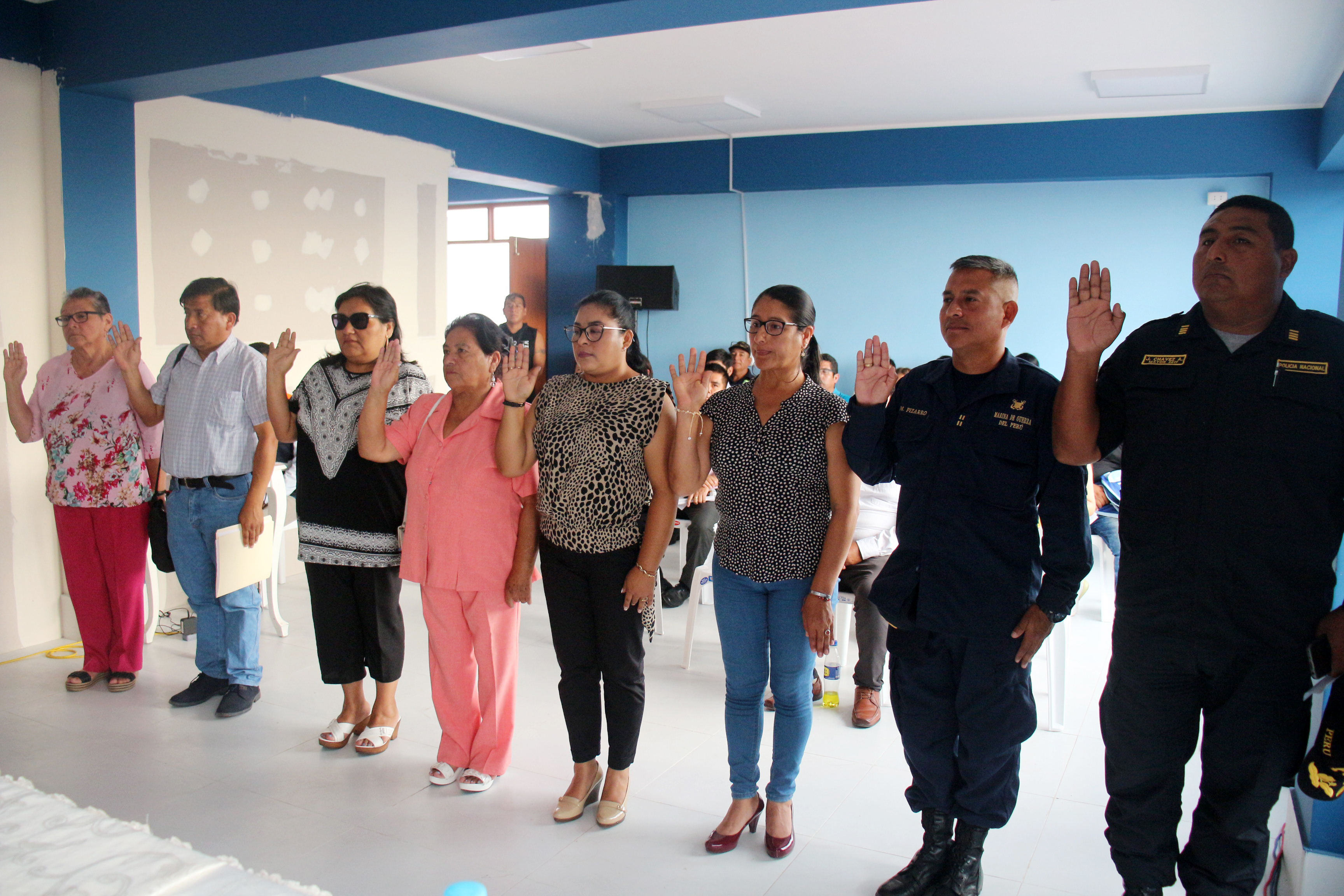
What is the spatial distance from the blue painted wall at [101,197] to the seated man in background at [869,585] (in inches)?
140

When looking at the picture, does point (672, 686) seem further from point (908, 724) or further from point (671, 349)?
point (671, 349)

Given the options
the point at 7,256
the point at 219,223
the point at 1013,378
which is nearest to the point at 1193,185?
the point at 1013,378

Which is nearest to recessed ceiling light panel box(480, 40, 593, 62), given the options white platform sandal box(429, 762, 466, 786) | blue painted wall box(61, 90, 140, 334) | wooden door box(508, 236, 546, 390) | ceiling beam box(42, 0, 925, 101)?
ceiling beam box(42, 0, 925, 101)

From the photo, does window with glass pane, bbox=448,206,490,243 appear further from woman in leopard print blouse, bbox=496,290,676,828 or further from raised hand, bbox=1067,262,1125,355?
raised hand, bbox=1067,262,1125,355

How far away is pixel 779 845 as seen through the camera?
2584mm

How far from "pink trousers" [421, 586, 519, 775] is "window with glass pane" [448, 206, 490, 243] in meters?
8.28

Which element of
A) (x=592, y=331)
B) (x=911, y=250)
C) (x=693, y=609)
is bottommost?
(x=693, y=609)

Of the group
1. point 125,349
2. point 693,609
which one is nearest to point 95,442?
point 125,349

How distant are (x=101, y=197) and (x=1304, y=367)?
4.74 meters

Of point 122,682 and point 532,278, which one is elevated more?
point 532,278

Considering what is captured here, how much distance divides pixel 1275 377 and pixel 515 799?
7.72 feet

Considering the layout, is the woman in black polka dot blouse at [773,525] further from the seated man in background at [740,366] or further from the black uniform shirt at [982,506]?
the seated man in background at [740,366]

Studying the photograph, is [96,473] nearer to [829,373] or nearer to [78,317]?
[78,317]

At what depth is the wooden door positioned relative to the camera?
9.20 m
